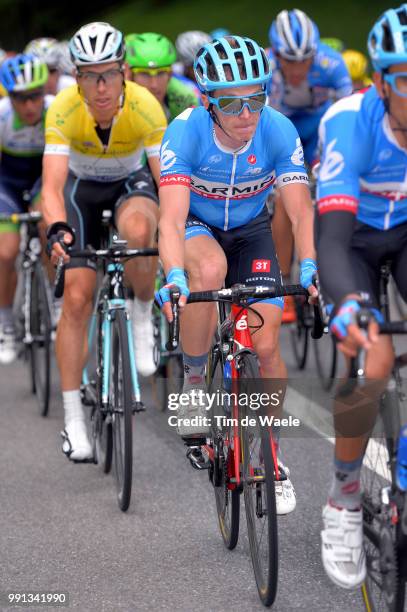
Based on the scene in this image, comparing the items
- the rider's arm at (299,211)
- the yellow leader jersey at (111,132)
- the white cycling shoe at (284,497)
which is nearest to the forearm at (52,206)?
the yellow leader jersey at (111,132)

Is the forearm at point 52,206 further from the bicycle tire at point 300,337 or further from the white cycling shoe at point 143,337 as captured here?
the bicycle tire at point 300,337

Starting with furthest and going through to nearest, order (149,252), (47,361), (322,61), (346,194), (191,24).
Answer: (191,24) → (322,61) → (47,361) → (149,252) → (346,194)

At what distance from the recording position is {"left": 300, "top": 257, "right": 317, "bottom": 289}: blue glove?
485 cm

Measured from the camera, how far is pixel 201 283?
5.30 m

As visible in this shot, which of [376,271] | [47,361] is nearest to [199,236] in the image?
[376,271]

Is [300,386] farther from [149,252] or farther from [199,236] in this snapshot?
[199,236]

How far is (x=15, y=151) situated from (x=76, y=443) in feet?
Result: 10.4

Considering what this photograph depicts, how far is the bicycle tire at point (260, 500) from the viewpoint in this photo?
4562 mm

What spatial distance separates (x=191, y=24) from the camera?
1519 inches

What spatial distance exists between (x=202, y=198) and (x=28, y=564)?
6.03ft

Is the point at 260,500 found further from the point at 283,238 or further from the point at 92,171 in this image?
the point at 283,238

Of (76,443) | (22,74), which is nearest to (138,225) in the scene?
(76,443)

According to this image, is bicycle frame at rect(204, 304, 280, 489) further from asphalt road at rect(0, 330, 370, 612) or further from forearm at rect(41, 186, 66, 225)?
forearm at rect(41, 186, 66, 225)

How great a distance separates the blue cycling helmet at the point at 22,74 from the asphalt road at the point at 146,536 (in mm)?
2599
